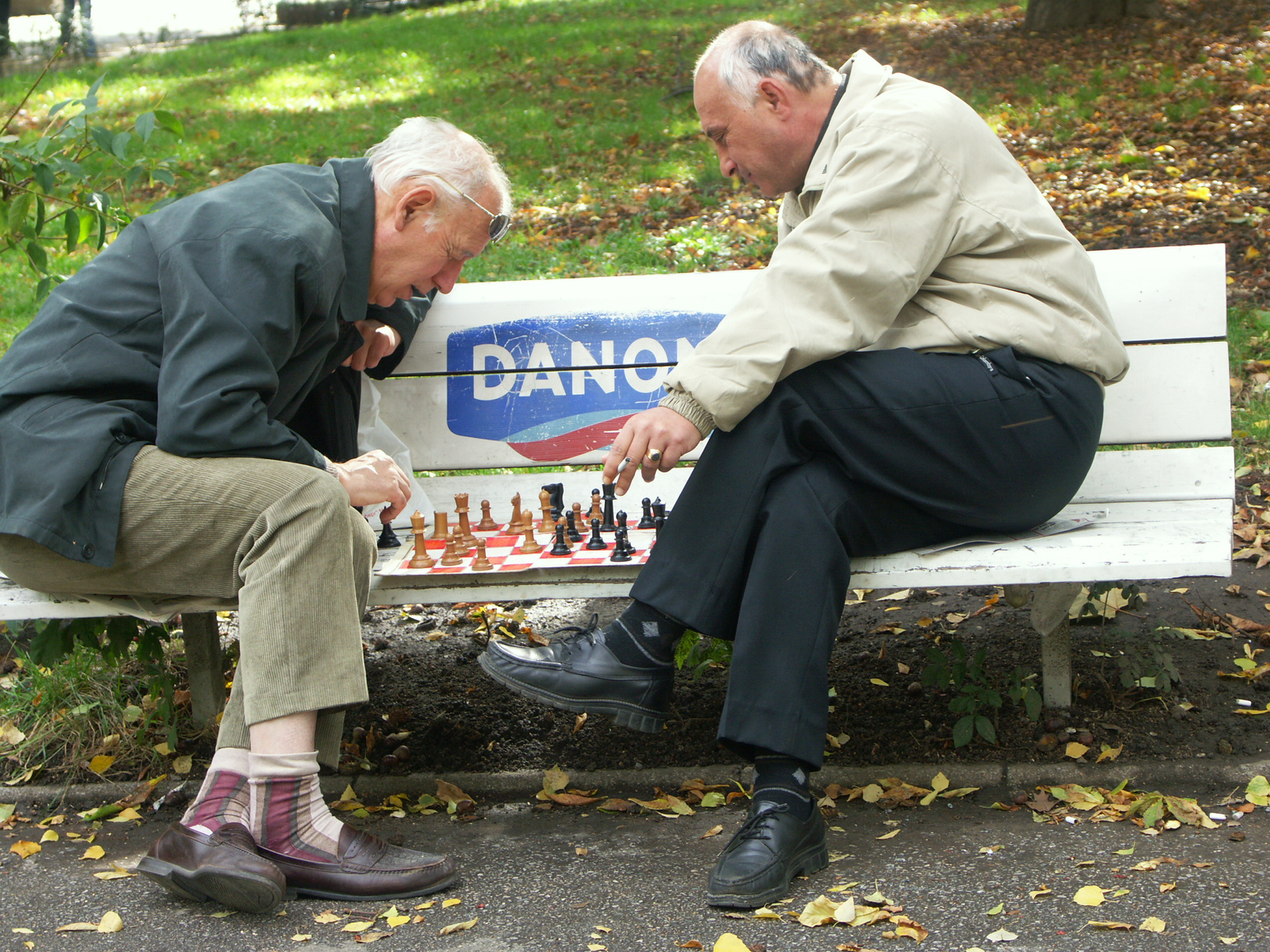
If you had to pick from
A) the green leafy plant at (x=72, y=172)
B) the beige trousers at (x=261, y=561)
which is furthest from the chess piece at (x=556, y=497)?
the green leafy plant at (x=72, y=172)

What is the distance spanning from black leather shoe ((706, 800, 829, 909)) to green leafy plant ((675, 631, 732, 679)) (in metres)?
0.69

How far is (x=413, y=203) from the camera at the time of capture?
265 centimetres

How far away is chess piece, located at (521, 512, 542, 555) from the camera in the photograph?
293cm

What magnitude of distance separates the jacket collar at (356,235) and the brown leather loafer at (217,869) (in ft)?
3.67

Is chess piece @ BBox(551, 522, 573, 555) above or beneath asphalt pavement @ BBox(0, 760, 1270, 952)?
above

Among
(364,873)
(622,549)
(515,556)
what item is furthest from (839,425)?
(364,873)

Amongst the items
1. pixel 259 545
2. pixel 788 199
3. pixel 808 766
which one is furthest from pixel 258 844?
pixel 788 199

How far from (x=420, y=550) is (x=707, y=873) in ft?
3.27

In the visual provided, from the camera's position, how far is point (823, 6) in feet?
49.6

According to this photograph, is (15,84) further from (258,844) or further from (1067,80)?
(258,844)

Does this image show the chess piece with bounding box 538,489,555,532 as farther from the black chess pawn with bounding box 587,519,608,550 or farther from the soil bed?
the soil bed

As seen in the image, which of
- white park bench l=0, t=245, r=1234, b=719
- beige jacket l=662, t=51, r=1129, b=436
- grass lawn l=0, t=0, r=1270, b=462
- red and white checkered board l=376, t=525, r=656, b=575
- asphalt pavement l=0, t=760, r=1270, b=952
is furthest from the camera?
grass lawn l=0, t=0, r=1270, b=462

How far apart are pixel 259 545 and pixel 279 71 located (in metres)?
12.9

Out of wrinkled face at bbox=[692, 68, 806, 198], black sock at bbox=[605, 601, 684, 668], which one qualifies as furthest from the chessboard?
wrinkled face at bbox=[692, 68, 806, 198]
